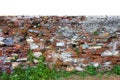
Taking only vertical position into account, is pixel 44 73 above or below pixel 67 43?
below

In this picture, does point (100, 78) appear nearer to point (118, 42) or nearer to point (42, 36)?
point (118, 42)

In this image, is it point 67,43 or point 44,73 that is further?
point 67,43

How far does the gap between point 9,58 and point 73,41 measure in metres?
1.18

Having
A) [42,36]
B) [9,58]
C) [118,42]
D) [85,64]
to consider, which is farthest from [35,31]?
[118,42]

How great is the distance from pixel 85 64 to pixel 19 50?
1.20 m

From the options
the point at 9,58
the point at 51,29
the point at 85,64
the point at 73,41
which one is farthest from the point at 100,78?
the point at 9,58

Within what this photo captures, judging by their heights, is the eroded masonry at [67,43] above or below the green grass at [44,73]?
above

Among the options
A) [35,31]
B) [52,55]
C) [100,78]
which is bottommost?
[100,78]

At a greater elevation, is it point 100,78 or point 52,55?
point 52,55

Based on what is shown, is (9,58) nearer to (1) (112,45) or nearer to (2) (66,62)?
(2) (66,62)

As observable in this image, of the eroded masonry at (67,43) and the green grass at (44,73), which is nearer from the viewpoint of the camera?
the green grass at (44,73)

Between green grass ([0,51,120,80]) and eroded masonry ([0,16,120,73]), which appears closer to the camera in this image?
green grass ([0,51,120,80])

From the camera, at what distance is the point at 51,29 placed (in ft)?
21.1

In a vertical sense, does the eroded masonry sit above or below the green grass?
above
